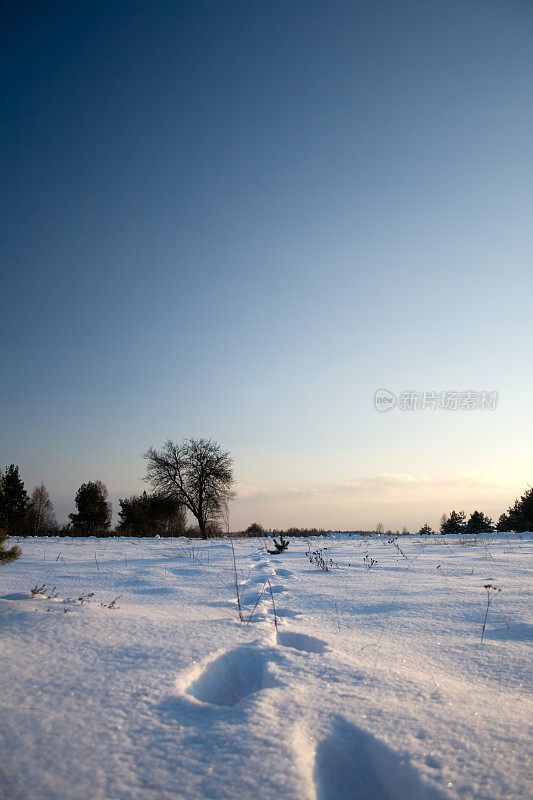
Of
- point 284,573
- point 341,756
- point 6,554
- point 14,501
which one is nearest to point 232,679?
point 341,756

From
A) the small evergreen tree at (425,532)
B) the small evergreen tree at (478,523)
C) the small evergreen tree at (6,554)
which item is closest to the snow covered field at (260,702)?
the small evergreen tree at (6,554)

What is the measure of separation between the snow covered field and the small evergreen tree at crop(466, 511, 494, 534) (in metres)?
25.8

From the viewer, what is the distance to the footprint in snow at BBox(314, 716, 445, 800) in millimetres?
1006

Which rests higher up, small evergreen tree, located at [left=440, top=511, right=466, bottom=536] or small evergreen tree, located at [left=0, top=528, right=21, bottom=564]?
small evergreen tree, located at [left=0, top=528, right=21, bottom=564]

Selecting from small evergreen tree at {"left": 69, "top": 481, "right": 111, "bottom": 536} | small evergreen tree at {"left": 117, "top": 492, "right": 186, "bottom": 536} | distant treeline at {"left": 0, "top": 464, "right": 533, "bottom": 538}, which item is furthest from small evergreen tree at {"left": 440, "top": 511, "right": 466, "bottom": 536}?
small evergreen tree at {"left": 69, "top": 481, "right": 111, "bottom": 536}

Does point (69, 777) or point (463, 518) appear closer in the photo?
point (69, 777)

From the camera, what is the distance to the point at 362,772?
42.7 inches

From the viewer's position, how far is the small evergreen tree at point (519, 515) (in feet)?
91.6

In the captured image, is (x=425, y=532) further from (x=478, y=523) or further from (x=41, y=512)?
(x=41, y=512)

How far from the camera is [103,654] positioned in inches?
65.6

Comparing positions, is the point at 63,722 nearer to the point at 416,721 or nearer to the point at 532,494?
the point at 416,721

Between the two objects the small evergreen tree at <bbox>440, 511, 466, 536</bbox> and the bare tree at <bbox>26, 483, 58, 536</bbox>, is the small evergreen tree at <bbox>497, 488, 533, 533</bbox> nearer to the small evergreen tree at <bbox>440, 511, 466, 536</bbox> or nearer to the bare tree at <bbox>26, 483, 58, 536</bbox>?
the small evergreen tree at <bbox>440, 511, 466, 536</bbox>

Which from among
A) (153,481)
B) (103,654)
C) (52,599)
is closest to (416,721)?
(103,654)

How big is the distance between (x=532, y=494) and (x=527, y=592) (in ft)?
98.2
